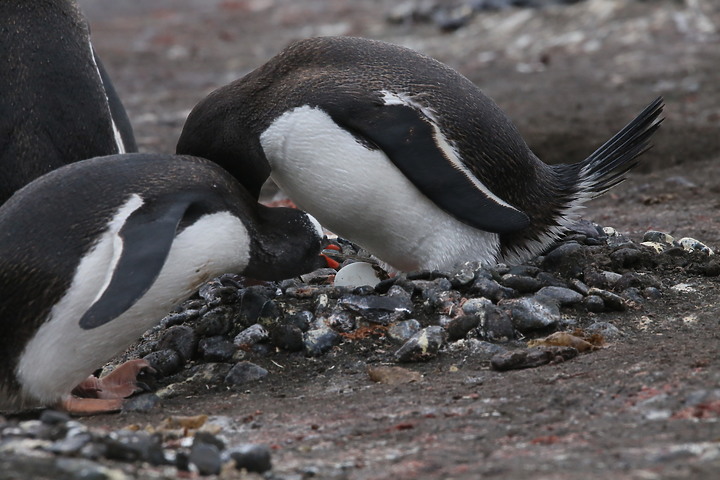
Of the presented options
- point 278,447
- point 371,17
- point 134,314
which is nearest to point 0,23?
point 134,314

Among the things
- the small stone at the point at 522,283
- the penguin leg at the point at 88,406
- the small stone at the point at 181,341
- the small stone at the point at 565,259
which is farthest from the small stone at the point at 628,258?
the penguin leg at the point at 88,406

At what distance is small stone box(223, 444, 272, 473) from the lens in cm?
314

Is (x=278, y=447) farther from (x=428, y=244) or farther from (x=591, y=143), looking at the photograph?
(x=591, y=143)

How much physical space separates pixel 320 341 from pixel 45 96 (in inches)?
86.5

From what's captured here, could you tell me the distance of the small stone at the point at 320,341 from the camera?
15.3 ft

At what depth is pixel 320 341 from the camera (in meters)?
4.67

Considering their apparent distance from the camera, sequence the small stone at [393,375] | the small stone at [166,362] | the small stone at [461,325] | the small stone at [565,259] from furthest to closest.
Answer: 1. the small stone at [565,259]
2. the small stone at [166,362]
3. the small stone at [461,325]
4. the small stone at [393,375]

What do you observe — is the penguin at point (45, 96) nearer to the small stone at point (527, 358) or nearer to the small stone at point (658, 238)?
the small stone at point (527, 358)

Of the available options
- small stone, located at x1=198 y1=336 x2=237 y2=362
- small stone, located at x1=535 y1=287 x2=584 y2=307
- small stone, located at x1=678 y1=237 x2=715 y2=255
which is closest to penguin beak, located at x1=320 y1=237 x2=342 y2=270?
small stone, located at x1=198 y1=336 x2=237 y2=362

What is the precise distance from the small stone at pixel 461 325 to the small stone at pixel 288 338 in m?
0.65

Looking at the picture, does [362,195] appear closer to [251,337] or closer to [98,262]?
[251,337]

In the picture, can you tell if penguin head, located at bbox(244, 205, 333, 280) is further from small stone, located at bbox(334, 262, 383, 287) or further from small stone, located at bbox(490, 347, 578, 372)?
small stone, located at bbox(490, 347, 578, 372)

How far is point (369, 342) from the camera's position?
15.4 ft

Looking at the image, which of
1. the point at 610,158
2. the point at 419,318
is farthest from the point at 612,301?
the point at 610,158
